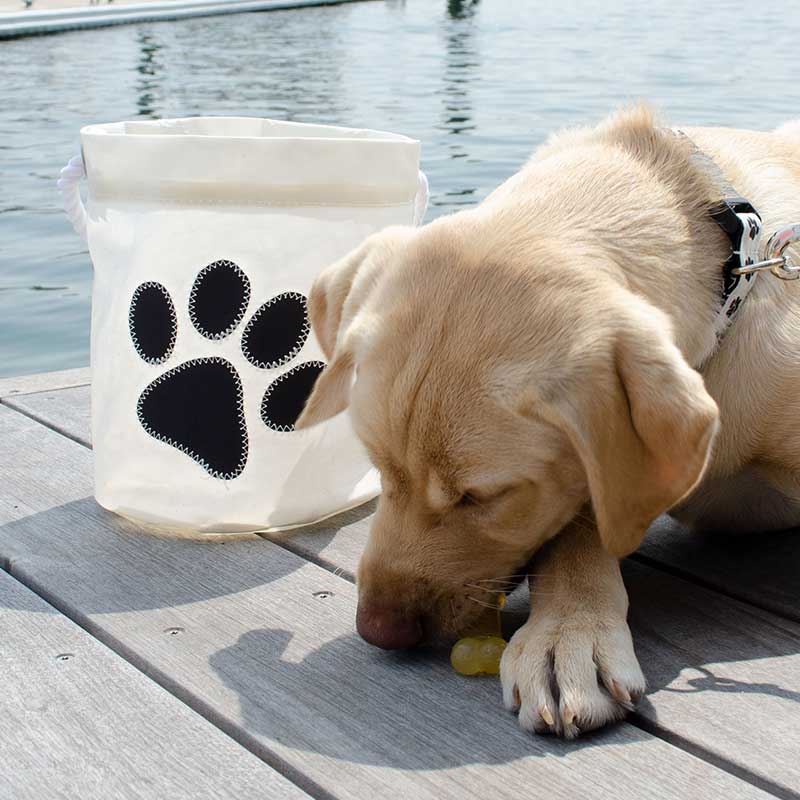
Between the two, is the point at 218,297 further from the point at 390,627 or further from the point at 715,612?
the point at 715,612

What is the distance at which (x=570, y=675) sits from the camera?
2.11 metres

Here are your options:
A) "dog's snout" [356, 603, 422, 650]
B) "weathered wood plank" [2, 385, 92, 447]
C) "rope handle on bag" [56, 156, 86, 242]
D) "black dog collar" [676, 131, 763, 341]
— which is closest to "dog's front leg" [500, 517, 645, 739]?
"dog's snout" [356, 603, 422, 650]

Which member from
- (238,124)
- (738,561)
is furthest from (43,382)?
(738,561)

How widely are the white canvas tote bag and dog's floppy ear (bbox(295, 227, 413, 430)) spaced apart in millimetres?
231

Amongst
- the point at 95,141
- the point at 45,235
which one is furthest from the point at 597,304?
the point at 45,235

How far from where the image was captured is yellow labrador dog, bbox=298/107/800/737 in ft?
6.63

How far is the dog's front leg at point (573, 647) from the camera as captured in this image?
6.77 ft

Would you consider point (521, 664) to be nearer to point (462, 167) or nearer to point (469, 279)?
point (469, 279)

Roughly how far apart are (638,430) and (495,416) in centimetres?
24

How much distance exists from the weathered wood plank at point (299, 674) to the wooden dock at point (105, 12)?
21.5 meters

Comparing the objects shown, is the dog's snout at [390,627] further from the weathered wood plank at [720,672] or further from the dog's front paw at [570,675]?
the weathered wood plank at [720,672]

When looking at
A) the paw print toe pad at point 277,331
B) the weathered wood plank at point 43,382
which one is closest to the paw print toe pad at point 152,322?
the paw print toe pad at point 277,331

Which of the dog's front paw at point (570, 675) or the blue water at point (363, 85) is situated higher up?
the dog's front paw at point (570, 675)

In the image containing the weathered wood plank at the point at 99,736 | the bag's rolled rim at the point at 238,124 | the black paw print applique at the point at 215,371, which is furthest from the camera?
the bag's rolled rim at the point at 238,124
